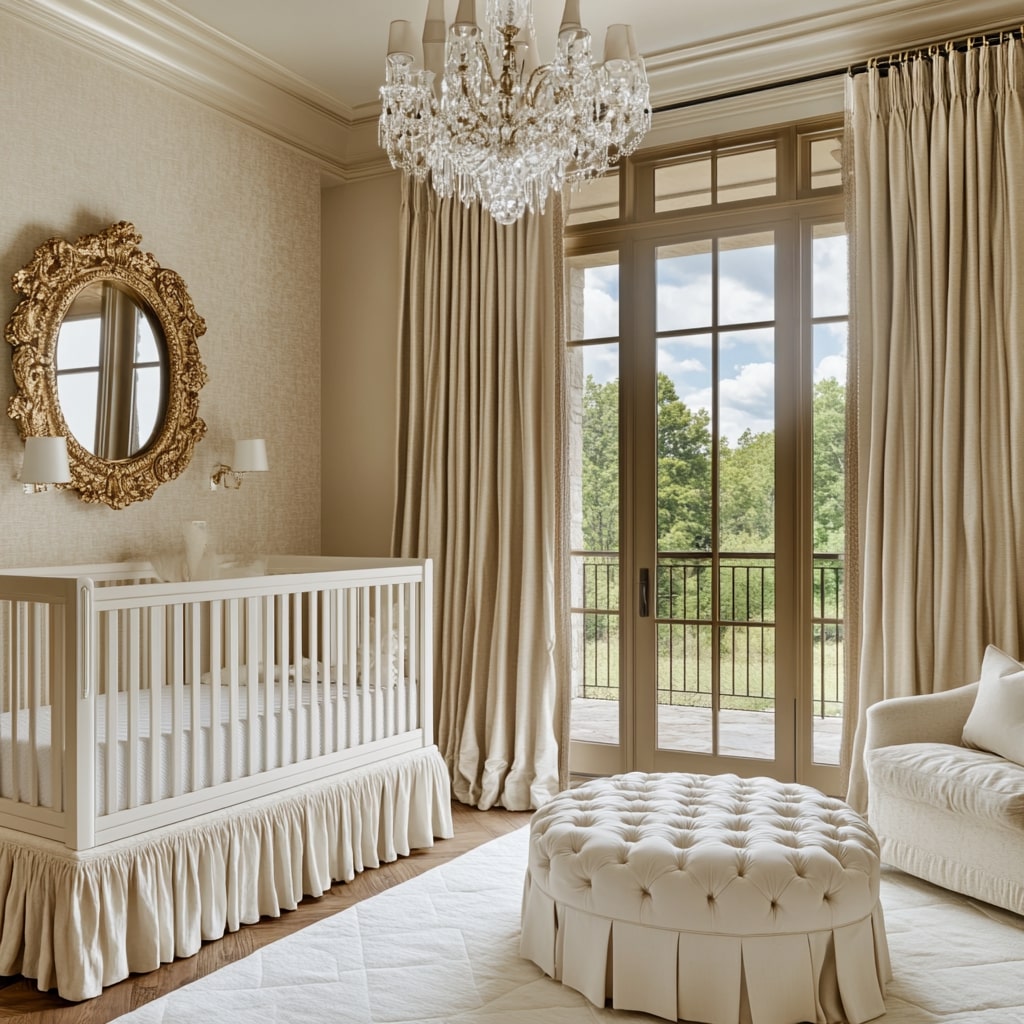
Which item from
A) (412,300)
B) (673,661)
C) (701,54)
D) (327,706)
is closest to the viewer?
(327,706)

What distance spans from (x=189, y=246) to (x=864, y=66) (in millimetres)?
2709

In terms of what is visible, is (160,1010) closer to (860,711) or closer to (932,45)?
(860,711)

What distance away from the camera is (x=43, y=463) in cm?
317

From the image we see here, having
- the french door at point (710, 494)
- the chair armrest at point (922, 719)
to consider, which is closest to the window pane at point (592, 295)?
the french door at point (710, 494)

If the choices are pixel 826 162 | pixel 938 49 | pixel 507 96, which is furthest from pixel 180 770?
pixel 938 49

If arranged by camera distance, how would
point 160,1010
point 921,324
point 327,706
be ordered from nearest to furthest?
1. point 160,1010
2. point 327,706
3. point 921,324

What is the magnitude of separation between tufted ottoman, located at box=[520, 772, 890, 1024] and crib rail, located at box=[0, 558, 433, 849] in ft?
3.39

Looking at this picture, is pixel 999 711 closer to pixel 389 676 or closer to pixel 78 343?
pixel 389 676

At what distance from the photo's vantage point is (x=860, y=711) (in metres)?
3.51

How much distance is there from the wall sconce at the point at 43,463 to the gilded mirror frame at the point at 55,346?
0.40 feet

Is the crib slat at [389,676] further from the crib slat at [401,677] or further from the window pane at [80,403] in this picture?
the window pane at [80,403]

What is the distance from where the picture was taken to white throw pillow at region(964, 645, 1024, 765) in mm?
2830

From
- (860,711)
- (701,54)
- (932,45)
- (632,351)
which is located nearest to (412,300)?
(632,351)

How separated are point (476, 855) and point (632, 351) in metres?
2.14
